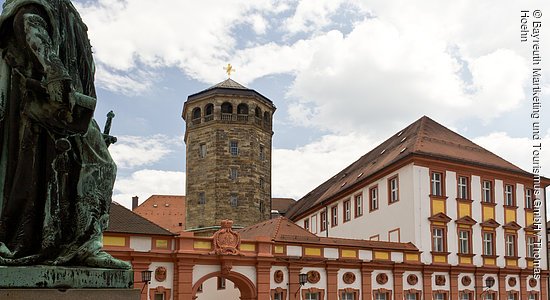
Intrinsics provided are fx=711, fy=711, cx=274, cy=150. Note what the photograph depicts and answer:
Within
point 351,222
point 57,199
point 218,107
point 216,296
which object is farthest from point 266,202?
point 57,199

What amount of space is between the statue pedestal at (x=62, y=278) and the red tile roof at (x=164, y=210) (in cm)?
7616

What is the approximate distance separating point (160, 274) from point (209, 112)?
93.7ft

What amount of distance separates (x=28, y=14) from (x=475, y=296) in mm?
33125

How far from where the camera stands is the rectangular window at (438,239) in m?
33.7

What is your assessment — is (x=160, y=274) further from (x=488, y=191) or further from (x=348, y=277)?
(x=488, y=191)

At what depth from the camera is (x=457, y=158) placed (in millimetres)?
35562

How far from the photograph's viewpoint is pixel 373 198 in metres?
37.9

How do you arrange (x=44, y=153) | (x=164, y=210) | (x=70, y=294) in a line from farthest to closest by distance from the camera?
(x=164, y=210) → (x=44, y=153) → (x=70, y=294)

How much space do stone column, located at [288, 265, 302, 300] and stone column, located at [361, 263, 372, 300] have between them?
3.41 m

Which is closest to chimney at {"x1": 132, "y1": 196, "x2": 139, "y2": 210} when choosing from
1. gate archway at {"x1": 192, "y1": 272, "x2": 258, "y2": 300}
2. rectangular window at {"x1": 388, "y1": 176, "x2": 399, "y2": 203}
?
rectangular window at {"x1": 388, "y1": 176, "x2": 399, "y2": 203}

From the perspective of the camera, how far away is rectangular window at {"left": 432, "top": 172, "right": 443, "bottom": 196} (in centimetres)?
3456

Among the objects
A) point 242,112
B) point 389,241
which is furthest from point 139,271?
point 242,112

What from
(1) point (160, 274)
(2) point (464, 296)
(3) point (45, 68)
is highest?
(3) point (45, 68)

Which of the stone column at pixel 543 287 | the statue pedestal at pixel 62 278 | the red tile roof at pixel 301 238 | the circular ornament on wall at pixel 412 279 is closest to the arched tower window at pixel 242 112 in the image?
the red tile roof at pixel 301 238
